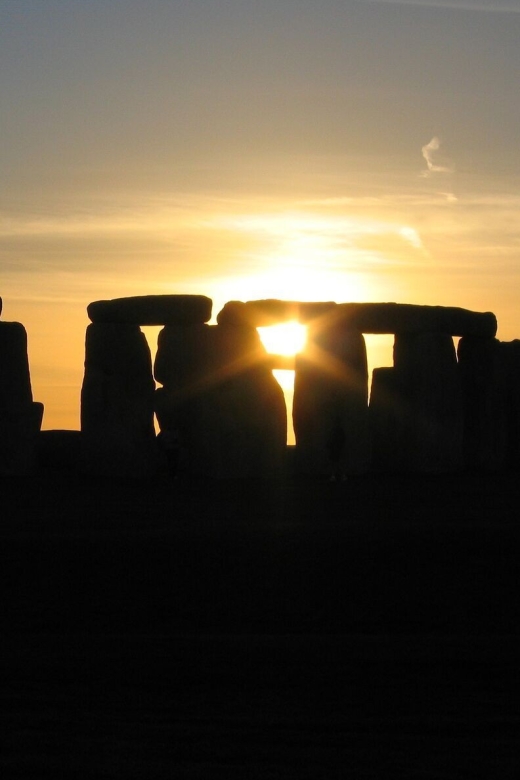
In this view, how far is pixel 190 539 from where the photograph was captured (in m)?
11.2

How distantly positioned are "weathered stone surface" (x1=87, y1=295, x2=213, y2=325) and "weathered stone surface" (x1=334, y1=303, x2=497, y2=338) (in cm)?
245

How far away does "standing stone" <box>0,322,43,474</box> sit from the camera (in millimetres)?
21719

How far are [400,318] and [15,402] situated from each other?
6.65m

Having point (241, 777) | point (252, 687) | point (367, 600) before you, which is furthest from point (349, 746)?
point (367, 600)

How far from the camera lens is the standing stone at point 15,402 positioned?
21.7 meters

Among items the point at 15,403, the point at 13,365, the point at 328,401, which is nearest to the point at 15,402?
the point at 15,403

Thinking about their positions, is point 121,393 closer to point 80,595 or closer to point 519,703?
point 80,595

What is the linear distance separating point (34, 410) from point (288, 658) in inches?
665

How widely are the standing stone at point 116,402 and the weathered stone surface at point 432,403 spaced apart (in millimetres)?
4690

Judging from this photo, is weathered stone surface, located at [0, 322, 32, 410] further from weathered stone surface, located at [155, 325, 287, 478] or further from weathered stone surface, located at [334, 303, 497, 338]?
weathered stone surface, located at [334, 303, 497, 338]

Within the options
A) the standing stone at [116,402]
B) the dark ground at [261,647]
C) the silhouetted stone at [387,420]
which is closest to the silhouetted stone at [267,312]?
the standing stone at [116,402]

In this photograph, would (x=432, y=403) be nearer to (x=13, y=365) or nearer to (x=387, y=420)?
(x=387, y=420)

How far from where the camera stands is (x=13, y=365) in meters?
21.7

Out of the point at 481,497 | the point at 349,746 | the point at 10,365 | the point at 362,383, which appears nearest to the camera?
the point at 349,746
